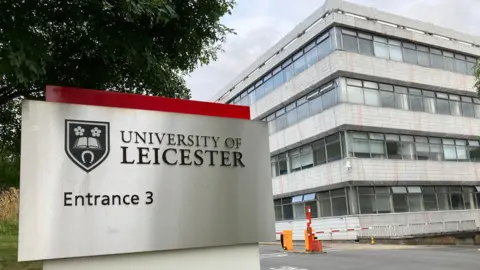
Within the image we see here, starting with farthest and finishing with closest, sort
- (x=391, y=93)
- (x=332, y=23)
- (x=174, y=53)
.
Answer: (x=391, y=93) < (x=332, y=23) < (x=174, y=53)

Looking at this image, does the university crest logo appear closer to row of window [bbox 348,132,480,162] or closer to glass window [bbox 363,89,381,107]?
row of window [bbox 348,132,480,162]

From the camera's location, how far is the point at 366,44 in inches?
1119

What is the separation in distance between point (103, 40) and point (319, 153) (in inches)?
991

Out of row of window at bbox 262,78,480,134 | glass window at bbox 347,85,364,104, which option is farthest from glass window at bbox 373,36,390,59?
glass window at bbox 347,85,364,104

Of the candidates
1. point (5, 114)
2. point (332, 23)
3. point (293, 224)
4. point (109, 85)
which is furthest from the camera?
point (293, 224)

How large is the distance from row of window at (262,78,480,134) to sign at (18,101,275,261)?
22.7 meters

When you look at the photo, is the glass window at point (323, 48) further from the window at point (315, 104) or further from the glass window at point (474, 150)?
the glass window at point (474, 150)

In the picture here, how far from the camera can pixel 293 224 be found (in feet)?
106

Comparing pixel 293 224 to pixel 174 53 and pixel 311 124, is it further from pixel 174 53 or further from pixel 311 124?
pixel 174 53

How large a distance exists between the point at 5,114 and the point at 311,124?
22.3m

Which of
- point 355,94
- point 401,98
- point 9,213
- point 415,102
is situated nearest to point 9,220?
point 9,213

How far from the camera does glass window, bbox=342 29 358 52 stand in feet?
90.3

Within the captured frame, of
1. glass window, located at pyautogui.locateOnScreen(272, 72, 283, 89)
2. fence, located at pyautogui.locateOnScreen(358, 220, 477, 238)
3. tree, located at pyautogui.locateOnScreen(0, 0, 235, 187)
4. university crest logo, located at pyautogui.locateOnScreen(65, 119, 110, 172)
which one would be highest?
glass window, located at pyautogui.locateOnScreen(272, 72, 283, 89)

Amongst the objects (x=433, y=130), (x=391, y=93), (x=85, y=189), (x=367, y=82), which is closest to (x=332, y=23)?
(x=367, y=82)
